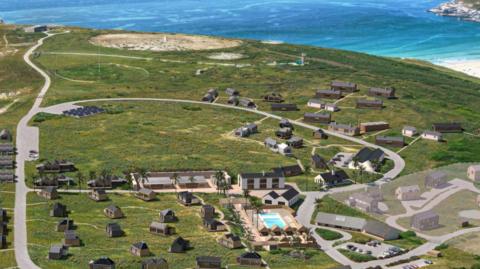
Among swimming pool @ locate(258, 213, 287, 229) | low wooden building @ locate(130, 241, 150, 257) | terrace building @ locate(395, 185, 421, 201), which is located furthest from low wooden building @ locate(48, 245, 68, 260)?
terrace building @ locate(395, 185, 421, 201)

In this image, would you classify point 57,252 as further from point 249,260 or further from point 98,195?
point 98,195

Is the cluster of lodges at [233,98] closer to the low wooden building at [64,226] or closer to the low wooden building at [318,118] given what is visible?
the low wooden building at [318,118]

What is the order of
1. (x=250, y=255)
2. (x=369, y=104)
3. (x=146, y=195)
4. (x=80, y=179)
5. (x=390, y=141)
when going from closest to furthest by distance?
(x=250, y=255)
(x=146, y=195)
(x=80, y=179)
(x=390, y=141)
(x=369, y=104)

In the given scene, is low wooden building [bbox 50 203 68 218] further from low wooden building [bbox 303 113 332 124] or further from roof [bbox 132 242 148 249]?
low wooden building [bbox 303 113 332 124]

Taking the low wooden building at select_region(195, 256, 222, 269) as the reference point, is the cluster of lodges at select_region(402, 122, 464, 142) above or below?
above

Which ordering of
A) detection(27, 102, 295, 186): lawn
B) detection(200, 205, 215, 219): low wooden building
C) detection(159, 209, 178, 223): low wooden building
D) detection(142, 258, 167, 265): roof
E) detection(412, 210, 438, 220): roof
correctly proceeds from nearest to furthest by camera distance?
detection(142, 258, 167, 265): roof, detection(159, 209, 178, 223): low wooden building, detection(200, 205, 215, 219): low wooden building, detection(412, 210, 438, 220): roof, detection(27, 102, 295, 186): lawn

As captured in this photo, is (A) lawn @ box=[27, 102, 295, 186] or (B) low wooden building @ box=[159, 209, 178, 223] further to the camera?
(A) lawn @ box=[27, 102, 295, 186]

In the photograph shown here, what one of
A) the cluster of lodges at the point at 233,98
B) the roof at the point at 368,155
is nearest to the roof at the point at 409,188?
the roof at the point at 368,155

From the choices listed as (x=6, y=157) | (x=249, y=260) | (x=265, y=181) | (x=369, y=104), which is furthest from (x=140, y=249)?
(x=369, y=104)
